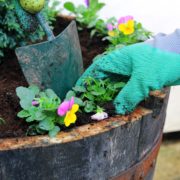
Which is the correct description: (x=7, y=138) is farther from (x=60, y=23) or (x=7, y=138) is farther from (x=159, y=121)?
(x=60, y=23)

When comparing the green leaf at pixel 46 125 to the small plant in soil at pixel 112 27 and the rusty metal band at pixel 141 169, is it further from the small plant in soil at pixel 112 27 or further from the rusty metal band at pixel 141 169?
the small plant in soil at pixel 112 27

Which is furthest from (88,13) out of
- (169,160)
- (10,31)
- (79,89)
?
(169,160)

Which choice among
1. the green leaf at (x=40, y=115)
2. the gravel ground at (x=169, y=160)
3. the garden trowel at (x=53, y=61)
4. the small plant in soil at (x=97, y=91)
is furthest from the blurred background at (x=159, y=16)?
the green leaf at (x=40, y=115)

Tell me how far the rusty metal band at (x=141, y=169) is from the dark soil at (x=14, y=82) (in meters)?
0.17

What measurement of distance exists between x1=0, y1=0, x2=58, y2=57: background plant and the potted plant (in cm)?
25

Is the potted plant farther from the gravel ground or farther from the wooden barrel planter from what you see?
the gravel ground

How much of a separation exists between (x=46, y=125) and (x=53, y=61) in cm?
23

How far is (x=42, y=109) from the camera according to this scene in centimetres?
103

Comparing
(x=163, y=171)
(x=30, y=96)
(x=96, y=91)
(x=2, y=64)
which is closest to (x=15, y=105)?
(x=30, y=96)

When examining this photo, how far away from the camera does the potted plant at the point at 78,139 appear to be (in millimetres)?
971

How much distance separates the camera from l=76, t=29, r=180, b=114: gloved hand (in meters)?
1.07

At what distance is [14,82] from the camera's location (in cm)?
134

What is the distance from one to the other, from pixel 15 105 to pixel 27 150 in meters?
0.25

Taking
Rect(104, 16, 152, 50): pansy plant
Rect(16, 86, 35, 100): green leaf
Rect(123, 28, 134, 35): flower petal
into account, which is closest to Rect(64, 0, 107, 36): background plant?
Rect(104, 16, 152, 50): pansy plant
